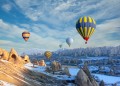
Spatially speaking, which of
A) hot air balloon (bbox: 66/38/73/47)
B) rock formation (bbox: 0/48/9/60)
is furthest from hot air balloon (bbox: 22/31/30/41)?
hot air balloon (bbox: 66/38/73/47)

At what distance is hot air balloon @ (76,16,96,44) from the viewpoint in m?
59.6

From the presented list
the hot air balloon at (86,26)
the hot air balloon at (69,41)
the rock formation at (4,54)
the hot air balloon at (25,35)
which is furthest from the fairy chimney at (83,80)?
the hot air balloon at (69,41)

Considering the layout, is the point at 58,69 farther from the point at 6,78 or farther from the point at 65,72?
the point at 6,78

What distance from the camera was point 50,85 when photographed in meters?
58.5

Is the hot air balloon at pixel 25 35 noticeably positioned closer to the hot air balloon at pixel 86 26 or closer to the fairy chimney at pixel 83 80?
the fairy chimney at pixel 83 80

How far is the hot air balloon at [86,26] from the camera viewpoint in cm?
5962

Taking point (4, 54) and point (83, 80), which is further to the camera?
point (4, 54)

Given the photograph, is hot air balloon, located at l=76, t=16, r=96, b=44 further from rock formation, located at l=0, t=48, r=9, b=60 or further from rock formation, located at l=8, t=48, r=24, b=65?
rock formation, located at l=0, t=48, r=9, b=60

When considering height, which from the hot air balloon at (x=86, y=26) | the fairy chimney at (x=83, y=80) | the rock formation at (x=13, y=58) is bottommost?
the fairy chimney at (x=83, y=80)

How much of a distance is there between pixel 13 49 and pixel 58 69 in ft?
71.4

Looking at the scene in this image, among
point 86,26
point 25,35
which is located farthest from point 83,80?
point 25,35

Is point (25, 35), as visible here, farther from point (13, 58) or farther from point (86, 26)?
point (86, 26)

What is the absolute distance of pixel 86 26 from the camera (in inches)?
2339

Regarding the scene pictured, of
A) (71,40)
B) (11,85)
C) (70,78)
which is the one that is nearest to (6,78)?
(11,85)
